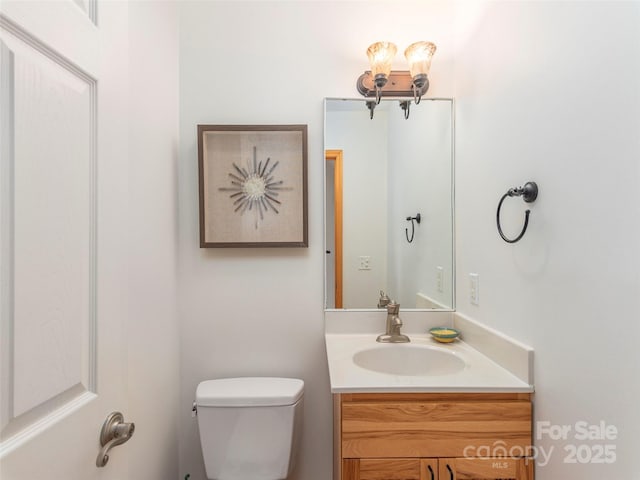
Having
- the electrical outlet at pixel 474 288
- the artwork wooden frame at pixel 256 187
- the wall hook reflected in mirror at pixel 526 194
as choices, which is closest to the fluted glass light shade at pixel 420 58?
the artwork wooden frame at pixel 256 187

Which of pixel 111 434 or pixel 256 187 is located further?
pixel 256 187

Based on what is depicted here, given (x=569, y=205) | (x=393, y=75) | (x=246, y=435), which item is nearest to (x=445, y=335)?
(x=569, y=205)

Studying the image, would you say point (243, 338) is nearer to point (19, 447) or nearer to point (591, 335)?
point (19, 447)

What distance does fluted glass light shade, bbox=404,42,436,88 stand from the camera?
1393 mm

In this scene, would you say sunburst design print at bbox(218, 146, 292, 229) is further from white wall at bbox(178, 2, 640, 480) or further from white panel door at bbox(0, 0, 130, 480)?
white panel door at bbox(0, 0, 130, 480)

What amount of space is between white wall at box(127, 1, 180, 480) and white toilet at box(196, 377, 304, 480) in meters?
0.19

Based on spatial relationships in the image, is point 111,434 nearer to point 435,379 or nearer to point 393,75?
point 435,379

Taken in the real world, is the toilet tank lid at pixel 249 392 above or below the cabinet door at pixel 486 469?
above

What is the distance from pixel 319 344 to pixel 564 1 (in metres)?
1.43

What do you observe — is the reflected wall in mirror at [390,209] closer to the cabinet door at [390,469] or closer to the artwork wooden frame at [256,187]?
the artwork wooden frame at [256,187]

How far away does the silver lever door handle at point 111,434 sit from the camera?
2.20ft

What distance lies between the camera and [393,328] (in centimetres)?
144

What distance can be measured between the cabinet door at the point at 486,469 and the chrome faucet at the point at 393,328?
51 cm

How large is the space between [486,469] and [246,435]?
2.76ft
